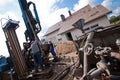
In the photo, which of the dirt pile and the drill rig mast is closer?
the drill rig mast

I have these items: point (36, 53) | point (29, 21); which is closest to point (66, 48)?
point (29, 21)

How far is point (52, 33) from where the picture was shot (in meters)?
38.0

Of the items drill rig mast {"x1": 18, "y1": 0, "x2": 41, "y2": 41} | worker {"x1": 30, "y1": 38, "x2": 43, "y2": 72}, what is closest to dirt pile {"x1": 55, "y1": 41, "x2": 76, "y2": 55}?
drill rig mast {"x1": 18, "y1": 0, "x2": 41, "y2": 41}

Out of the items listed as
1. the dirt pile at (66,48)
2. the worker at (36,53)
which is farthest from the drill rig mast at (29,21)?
the dirt pile at (66,48)

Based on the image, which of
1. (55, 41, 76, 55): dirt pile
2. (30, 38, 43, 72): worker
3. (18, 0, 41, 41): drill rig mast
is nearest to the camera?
(30, 38, 43, 72): worker

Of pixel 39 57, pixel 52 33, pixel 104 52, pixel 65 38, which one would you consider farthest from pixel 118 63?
pixel 52 33

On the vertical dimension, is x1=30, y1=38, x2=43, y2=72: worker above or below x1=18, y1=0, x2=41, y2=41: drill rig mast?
below

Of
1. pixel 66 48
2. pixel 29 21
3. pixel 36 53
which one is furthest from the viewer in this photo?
pixel 66 48

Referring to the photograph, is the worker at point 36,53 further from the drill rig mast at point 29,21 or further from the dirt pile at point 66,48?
the dirt pile at point 66,48

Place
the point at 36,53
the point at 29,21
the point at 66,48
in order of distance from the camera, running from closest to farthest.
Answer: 1. the point at 36,53
2. the point at 29,21
3. the point at 66,48

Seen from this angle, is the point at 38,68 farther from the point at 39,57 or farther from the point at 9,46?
the point at 9,46

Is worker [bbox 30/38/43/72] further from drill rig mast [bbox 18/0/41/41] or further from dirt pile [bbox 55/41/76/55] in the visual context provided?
dirt pile [bbox 55/41/76/55]

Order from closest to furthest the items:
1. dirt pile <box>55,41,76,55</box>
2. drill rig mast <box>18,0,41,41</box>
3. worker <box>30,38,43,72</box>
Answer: worker <box>30,38,43,72</box> → drill rig mast <box>18,0,41,41</box> → dirt pile <box>55,41,76,55</box>

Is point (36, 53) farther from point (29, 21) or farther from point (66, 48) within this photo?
point (66, 48)
